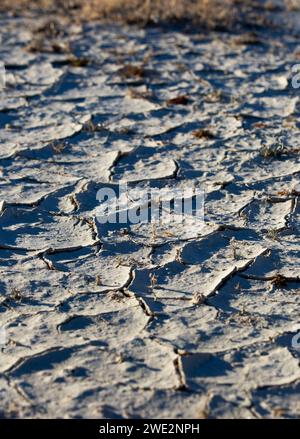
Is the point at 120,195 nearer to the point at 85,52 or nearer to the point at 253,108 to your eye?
the point at 253,108

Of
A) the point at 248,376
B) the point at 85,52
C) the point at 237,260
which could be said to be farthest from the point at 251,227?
the point at 85,52

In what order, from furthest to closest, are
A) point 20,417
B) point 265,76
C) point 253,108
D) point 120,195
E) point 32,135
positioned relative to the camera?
point 265,76
point 253,108
point 32,135
point 120,195
point 20,417

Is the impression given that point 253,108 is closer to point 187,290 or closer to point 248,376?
point 187,290

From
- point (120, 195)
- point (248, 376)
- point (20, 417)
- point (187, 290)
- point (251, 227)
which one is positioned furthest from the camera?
point (120, 195)

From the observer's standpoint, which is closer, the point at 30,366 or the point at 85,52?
the point at 30,366

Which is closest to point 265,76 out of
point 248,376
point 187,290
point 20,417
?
point 187,290

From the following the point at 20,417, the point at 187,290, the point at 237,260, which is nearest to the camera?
the point at 20,417
